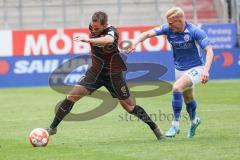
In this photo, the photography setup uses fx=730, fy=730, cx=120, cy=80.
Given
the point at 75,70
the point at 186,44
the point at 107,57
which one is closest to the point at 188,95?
the point at 186,44

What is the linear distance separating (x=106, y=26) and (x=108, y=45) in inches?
11.9

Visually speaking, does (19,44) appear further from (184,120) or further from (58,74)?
(184,120)

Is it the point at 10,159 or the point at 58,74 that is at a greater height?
the point at 10,159

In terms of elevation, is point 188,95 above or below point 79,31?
above

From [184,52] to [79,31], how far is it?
20236 mm

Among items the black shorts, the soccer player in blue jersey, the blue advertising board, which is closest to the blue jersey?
the soccer player in blue jersey

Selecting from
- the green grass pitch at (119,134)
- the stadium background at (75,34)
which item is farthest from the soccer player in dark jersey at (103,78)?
the stadium background at (75,34)

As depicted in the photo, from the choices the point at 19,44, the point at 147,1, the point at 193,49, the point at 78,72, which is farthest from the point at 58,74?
the point at 193,49

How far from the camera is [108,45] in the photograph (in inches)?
450

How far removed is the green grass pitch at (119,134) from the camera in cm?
1011

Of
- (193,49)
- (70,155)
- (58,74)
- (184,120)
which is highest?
(193,49)

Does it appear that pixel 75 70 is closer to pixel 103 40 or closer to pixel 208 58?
pixel 208 58

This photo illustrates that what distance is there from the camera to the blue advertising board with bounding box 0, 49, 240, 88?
99.0 ft

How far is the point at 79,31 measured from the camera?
32219 mm
